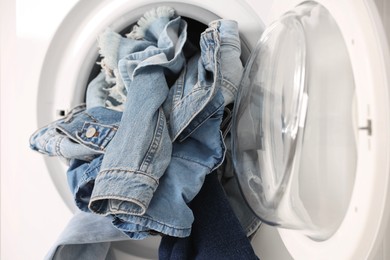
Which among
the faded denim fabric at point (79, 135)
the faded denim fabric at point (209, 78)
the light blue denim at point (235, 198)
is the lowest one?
the light blue denim at point (235, 198)

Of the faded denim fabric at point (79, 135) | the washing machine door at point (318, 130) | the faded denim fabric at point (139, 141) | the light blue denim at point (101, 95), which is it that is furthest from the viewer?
the light blue denim at point (101, 95)

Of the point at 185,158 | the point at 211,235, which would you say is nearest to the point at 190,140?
the point at 185,158

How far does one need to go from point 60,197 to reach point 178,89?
331 millimetres

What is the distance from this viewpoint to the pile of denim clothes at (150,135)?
25.2 inches

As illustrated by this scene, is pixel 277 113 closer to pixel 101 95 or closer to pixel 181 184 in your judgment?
pixel 181 184

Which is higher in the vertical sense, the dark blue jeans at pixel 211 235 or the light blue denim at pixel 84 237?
the dark blue jeans at pixel 211 235

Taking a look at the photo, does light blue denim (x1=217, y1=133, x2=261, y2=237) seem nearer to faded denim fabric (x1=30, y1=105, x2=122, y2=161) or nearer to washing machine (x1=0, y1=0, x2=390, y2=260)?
washing machine (x1=0, y1=0, x2=390, y2=260)

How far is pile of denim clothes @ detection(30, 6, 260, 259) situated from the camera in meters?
0.64

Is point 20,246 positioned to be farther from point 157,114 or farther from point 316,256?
point 316,256

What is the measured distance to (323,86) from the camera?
20.3 inches

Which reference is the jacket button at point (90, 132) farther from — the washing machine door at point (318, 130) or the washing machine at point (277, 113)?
the washing machine door at point (318, 130)

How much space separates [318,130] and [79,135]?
1.35 ft

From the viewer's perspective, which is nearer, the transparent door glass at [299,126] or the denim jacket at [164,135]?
the transparent door glass at [299,126]

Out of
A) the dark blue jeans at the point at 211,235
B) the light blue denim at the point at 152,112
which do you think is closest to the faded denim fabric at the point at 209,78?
the light blue denim at the point at 152,112
